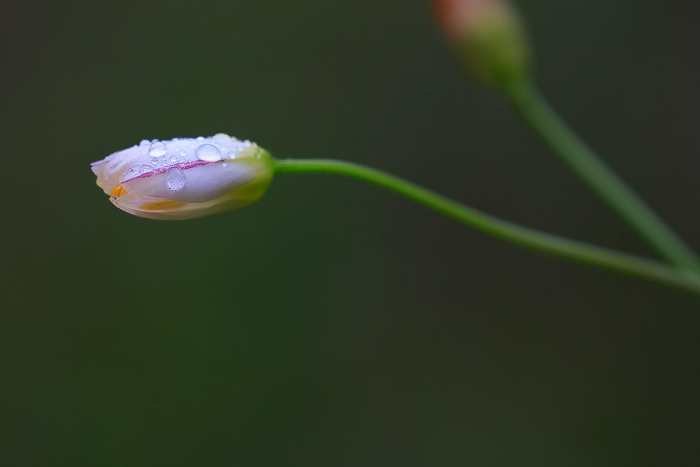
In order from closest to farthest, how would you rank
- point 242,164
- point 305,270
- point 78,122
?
point 242,164
point 305,270
point 78,122

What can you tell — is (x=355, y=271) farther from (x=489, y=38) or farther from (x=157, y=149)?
(x=157, y=149)

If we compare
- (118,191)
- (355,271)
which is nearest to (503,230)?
(118,191)

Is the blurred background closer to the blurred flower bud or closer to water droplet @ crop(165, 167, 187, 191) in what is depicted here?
the blurred flower bud

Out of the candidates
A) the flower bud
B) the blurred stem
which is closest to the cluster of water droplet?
the flower bud

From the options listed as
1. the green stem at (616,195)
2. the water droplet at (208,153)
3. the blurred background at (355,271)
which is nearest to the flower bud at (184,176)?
the water droplet at (208,153)

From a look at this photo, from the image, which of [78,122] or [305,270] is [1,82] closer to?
[78,122]

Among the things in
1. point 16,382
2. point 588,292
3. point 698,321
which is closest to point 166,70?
point 16,382

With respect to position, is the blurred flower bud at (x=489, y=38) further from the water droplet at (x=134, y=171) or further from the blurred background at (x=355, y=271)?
Answer: the blurred background at (x=355, y=271)
